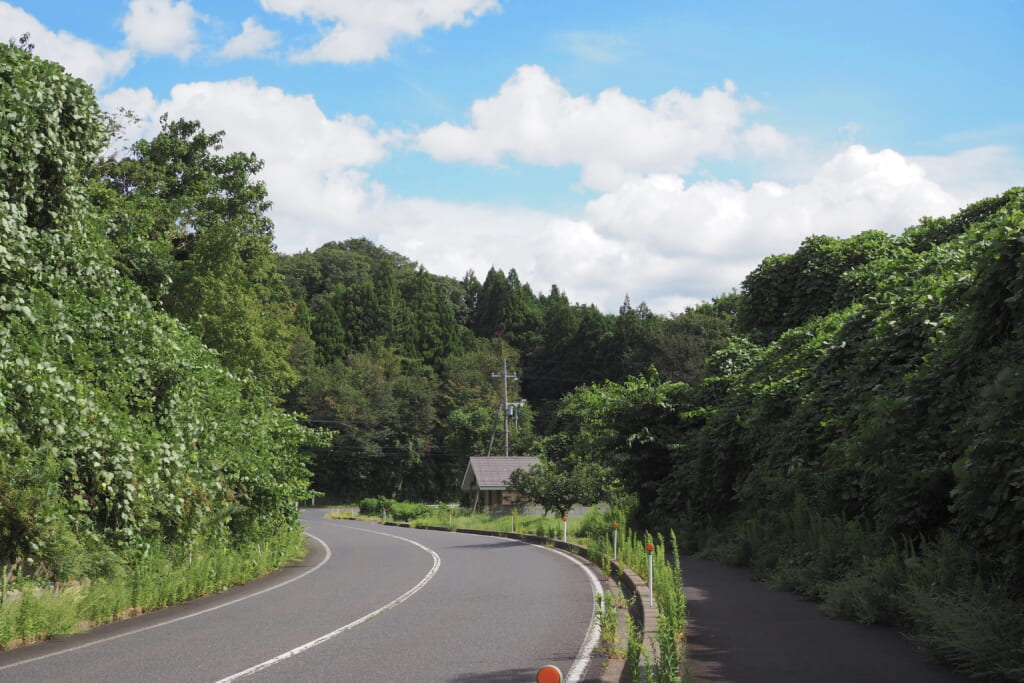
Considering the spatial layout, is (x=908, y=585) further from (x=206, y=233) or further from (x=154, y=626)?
(x=206, y=233)

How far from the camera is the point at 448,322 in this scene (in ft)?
338

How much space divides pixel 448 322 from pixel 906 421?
91.2 m

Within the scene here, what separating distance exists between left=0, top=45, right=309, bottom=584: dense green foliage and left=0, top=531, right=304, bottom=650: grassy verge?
12.0 inches

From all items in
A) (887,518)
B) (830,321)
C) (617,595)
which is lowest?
(617,595)

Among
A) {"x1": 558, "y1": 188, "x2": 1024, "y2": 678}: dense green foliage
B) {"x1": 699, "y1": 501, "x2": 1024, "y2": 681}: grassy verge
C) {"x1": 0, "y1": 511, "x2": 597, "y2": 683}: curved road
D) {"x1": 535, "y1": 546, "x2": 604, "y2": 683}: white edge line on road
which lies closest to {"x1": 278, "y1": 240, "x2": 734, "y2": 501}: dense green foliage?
{"x1": 558, "y1": 188, "x2": 1024, "y2": 678}: dense green foliage

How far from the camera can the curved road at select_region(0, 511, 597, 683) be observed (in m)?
8.41

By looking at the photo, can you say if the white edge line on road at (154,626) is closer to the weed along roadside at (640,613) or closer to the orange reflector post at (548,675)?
the weed along roadside at (640,613)

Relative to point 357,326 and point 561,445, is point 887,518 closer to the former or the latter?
point 561,445

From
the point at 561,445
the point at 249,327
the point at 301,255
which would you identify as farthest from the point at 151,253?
the point at 301,255

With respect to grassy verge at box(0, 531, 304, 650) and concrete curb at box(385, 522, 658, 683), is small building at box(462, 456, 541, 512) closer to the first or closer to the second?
concrete curb at box(385, 522, 658, 683)

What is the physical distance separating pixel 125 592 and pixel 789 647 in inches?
354

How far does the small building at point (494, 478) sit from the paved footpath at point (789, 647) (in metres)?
45.0

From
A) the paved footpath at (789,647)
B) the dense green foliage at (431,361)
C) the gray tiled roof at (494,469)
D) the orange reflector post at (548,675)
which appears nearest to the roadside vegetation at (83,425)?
the paved footpath at (789,647)

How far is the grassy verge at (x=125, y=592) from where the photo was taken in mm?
10561
